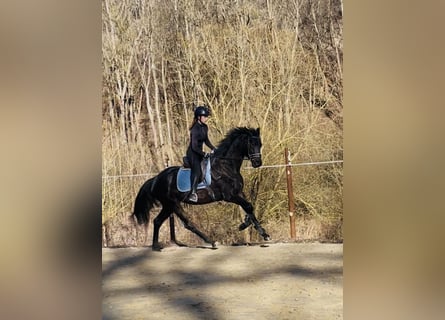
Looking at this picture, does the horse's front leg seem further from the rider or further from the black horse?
the rider

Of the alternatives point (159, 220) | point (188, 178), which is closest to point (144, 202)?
point (159, 220)

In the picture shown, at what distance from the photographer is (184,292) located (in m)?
5.07

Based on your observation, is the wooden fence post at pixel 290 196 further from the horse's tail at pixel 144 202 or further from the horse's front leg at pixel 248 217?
the horse's tail at pixel 144 202

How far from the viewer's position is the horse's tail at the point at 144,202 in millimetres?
5207

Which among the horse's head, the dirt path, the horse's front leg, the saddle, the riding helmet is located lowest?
the dirt path

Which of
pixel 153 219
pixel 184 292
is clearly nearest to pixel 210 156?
pixel 153 219

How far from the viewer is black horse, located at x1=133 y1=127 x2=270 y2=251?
5215 mm

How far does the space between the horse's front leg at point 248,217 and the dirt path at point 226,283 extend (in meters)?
0.15

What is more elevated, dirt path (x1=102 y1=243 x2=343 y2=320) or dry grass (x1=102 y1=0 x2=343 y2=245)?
dry grass (x1=102 y1=0 x2=343 y2=245)

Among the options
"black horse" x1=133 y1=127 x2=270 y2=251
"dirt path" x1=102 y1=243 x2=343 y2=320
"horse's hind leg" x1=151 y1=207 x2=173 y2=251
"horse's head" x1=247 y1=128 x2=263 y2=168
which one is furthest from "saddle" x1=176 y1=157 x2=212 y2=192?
"dirt path" x1=102 y1=243 x2=343 y2=320

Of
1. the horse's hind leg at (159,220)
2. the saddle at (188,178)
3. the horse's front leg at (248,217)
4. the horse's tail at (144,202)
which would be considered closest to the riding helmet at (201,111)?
the saddle at (188,178)

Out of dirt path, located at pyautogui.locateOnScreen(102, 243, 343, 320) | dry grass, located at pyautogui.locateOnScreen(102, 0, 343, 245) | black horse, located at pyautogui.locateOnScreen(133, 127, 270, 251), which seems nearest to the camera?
dirt path, located at pyautogui.locateOnScreen(102, 243, 343, 320)

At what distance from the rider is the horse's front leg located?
0.44m
